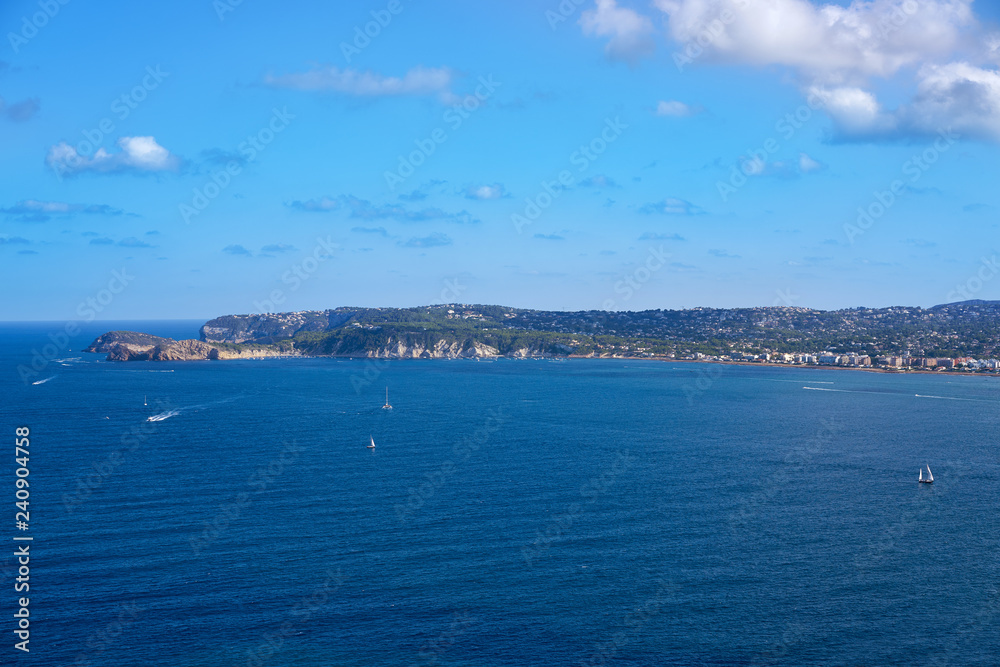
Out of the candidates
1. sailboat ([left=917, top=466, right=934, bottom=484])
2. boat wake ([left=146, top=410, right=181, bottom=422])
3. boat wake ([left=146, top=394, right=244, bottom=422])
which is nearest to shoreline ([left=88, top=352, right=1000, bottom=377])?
boat wake ([left=146, top=394, right=244, bottom=422])

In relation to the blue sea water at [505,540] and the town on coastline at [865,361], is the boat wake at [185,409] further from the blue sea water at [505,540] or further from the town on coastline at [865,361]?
the town on coastline at [865,361]

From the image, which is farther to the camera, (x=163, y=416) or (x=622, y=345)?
(x=622, y=345)

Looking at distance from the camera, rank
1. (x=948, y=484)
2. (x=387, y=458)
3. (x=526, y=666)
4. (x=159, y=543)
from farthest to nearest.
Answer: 1. (x=387, y=458)
2. (x=948, y=484)
3. (x=159, y=543)
4. (x=526, y=666)

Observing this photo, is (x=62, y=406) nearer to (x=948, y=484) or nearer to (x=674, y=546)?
(x=674, y=546)

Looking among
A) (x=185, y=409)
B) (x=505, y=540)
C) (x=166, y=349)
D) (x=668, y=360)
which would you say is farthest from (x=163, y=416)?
(x=668, y=360)

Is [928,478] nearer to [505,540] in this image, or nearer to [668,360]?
[505,540]

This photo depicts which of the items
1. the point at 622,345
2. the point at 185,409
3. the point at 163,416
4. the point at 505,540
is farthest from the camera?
the point at 622,345

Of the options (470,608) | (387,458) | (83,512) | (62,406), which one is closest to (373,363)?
(62,406)

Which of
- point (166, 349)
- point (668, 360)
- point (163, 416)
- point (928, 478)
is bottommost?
point (928, 478)

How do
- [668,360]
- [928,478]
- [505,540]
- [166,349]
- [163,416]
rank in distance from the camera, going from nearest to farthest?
[505,540] < [928,478] < [163,416] < [166,349] < [668,360]

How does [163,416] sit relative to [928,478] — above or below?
above
